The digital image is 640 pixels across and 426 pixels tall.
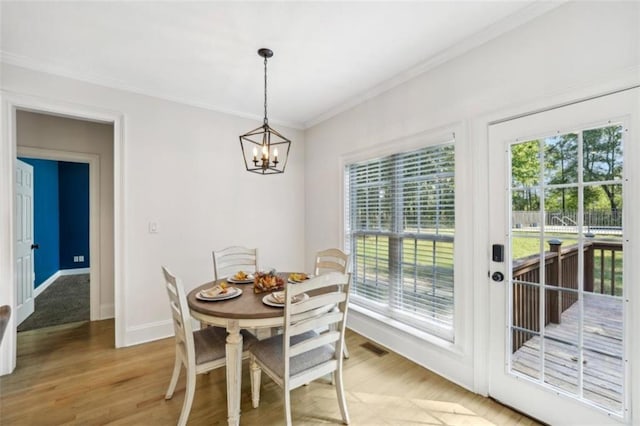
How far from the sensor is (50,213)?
205 inches

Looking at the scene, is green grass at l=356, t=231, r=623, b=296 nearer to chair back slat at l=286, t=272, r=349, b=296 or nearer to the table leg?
chair back slat at l=286, t=272, r=349, b=296

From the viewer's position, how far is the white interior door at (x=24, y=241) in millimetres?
3111

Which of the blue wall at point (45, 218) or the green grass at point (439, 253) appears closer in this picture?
the green grass at point (439, 253)

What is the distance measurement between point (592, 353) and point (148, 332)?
11.8ft

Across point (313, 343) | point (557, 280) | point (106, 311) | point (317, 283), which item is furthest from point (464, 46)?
point (106, 311)

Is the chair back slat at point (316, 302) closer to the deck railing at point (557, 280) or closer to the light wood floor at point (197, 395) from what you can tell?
the light wood floor at point (197, 395)

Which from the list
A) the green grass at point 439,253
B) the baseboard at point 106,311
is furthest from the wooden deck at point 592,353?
the baseboard at point 106,311

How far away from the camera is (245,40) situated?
2.08 m

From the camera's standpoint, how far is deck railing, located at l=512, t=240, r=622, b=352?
1.50 m

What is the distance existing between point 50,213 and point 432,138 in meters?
6.69

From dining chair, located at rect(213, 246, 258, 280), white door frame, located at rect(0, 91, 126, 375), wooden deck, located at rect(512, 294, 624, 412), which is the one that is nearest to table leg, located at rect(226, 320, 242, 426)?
dining chair, located at rect(213, 246, 258, 280)

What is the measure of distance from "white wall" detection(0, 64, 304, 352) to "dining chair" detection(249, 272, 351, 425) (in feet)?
5.51

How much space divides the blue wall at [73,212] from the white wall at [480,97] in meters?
5.91

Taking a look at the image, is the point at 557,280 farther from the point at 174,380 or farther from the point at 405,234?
the point at 174,380
